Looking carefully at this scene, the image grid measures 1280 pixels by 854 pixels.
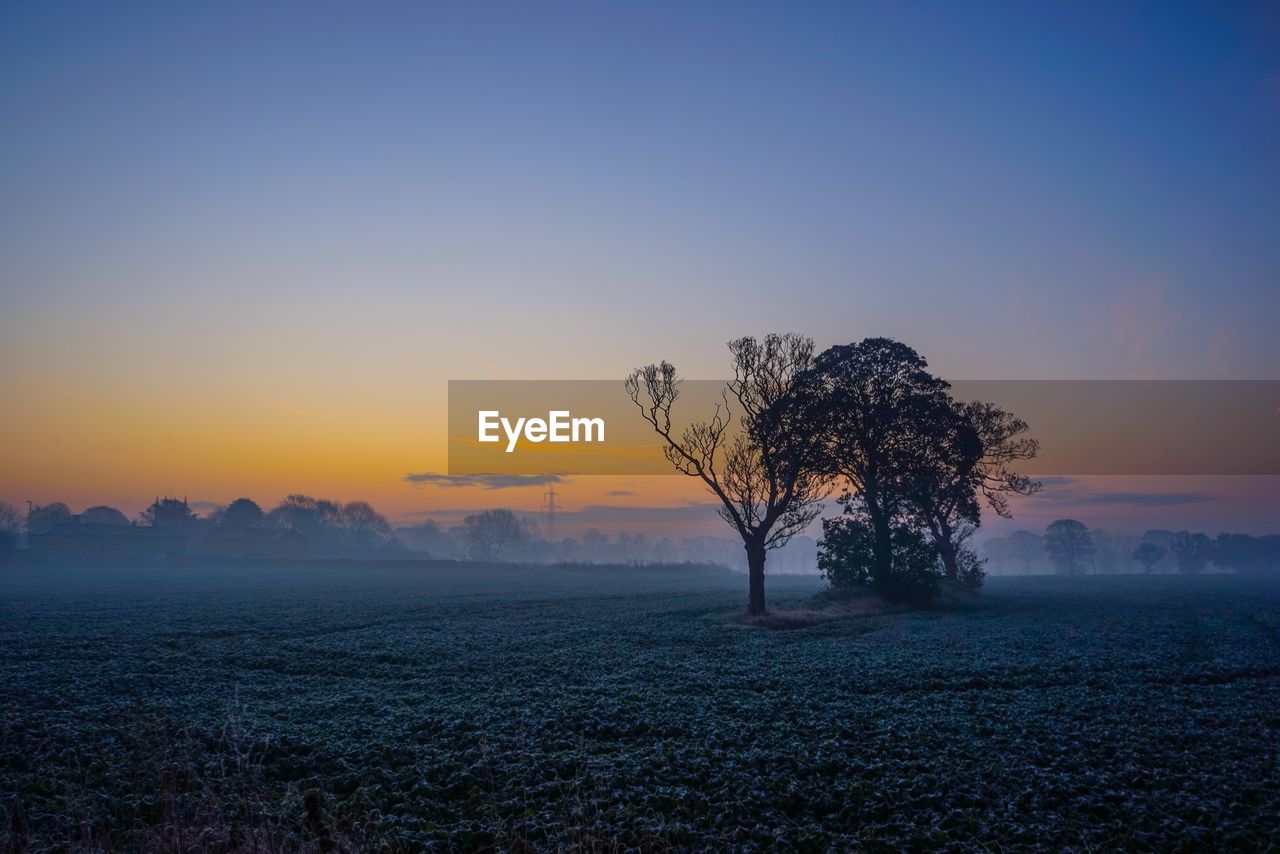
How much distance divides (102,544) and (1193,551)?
278 meters

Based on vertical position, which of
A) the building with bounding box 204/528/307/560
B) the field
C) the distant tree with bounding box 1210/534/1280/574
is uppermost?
the field

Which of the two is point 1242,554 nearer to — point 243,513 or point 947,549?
point 947,549

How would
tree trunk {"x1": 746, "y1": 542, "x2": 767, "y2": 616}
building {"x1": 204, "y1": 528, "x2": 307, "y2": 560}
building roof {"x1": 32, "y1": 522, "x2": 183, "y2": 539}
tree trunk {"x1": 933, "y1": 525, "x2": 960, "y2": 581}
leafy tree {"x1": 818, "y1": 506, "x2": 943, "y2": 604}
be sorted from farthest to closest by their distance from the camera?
1. building {"x1": 204, "y1": 528, "x2": 307, "y2": 560}
2. building roof {"x1": 32, "y1": 522, "x2": 183, "y2": 539}
3. tree trunk {"x1": 933, "y1": 525, "x2": 960, "y2": 581}
4. leafy tree {"x1": 818, "y1": 506, "x2": 943, "y2": 604}
5. tree trunk {"x1": 746, "y1": 542, "x2": 767, "y2": 616}

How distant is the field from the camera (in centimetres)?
977

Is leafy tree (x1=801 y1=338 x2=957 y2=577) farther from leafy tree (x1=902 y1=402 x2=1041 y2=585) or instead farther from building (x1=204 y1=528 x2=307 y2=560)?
building (x1=204 y1=528 x2=307 y2=560)

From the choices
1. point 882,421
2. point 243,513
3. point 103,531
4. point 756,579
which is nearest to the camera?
point 756,579

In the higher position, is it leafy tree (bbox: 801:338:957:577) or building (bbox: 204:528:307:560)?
leafy tree (bbox: 801:338:957:577)

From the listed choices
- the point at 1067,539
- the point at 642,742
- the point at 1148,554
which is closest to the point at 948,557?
the point at 642,742

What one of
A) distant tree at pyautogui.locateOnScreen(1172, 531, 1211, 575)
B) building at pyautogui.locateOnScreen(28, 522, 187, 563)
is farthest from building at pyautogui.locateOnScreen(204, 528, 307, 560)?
distant tree at pyautogui.locateOnScreen(1172, 531, 1211, 575)

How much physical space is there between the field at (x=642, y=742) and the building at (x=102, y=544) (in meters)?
141

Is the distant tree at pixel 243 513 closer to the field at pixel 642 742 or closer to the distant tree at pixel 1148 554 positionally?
the field at pixel 642 742

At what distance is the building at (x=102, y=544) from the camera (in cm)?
13650

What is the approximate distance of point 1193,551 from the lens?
602ft

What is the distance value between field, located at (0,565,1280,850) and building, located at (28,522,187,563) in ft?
464
